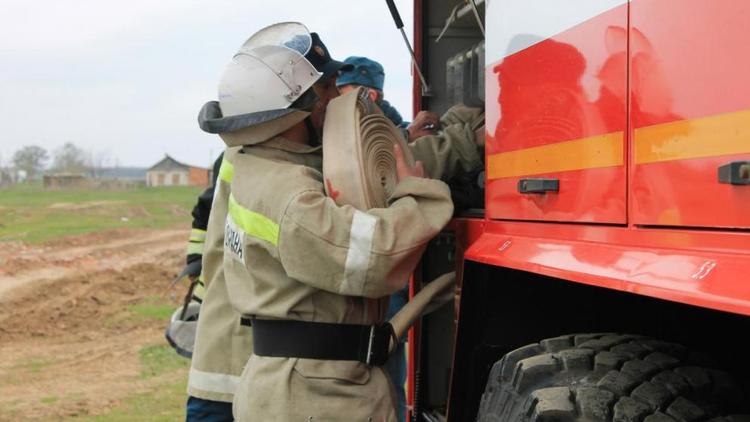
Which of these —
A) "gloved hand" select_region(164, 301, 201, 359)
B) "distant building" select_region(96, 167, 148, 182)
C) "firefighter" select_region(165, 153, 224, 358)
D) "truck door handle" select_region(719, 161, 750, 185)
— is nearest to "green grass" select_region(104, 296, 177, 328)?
"firefighter" select_region(165, 153, 224, 358)

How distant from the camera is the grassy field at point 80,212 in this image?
75.2 ft

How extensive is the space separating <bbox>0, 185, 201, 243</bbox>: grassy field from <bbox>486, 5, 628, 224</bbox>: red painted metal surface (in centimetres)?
1925

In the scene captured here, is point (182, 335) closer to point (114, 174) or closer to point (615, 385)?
point (615, 385)

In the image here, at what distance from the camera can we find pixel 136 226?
2473 centimetres

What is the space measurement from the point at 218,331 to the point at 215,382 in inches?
8.1

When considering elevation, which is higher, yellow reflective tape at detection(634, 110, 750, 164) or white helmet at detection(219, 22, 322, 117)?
white helmet at detection(219, 22, 322, 117)

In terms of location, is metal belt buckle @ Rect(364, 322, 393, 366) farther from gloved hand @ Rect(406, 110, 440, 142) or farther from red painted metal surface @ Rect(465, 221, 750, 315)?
gloved hand @ Rect(406, 110, 440, 142)

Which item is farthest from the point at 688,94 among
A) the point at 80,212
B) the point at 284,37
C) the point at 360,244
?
the point at 80,212

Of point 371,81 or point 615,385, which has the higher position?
point 371,81

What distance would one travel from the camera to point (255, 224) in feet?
9.20

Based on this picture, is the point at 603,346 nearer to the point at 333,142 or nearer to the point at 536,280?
the point at 536,280

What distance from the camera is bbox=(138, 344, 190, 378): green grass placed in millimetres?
8499

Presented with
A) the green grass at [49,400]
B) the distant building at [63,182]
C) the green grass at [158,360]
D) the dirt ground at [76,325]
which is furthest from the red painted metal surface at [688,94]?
the distant building at [63,182]

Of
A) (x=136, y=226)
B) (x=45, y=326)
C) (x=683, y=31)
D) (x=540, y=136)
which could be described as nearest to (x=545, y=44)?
(x=540, y=136)
